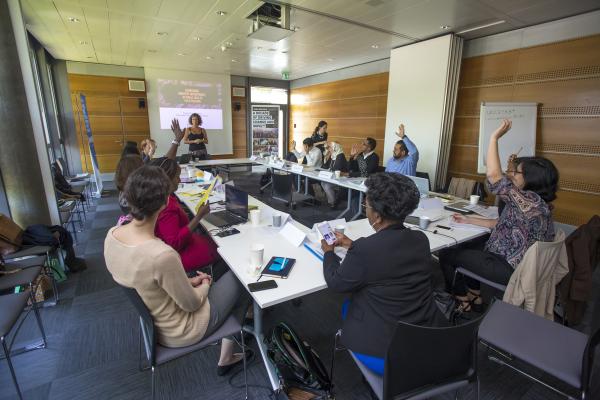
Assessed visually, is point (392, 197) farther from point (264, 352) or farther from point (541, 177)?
point (541, 177)

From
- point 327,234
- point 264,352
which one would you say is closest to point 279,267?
point 327,234

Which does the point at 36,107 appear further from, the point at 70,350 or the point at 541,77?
the point at 541,77

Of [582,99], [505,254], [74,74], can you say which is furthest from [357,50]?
[74,74]

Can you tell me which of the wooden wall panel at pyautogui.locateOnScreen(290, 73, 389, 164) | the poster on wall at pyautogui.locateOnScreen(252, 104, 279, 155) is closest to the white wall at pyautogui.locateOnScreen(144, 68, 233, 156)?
the poster on wall at pyautogui.locateOnScreen(252, 104, 279, 155)

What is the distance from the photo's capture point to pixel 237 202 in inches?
104

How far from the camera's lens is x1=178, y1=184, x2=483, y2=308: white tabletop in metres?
1.52

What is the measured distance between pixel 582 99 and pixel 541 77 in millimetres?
621

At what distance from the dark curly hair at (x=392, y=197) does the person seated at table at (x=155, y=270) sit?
0.95 meters

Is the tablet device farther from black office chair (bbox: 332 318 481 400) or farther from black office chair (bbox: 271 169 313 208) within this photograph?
black office chair (bbox: 271 169 313 208)

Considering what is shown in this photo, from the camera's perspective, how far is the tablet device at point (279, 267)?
166cm

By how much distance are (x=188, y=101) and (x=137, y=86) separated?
134cm

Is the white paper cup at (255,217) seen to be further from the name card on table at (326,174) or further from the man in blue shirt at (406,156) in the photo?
the man in blue shirt at (406,156)

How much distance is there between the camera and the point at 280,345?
1661 millimetres

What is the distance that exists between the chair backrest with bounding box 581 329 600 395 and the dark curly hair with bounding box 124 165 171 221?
6.28 feet
